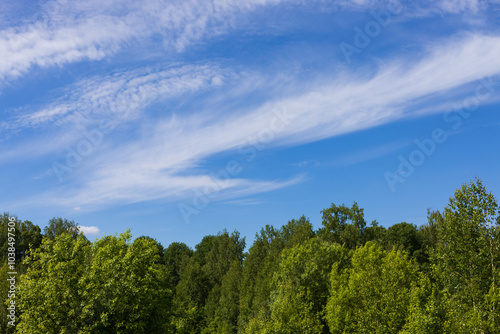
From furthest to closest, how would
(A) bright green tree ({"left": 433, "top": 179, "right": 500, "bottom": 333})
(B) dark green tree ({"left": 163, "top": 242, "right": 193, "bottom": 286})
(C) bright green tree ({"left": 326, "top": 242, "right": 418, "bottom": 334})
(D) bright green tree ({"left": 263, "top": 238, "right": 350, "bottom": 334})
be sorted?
(B) dark green tree ({"left": 163, "top": 242, "right": 193, "bottom": 286})
(D) bright green tree ({"left": 263, "top": 238, "right": 350, "bottom": 334})
(C) bright green tree ({"left": 326, "top": 242, "right": 418, "bottom": 334})
(A) bright green tree ({"left": 433, "top": 179, "right": 500, "bottom": 333})

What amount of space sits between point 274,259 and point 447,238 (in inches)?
2384

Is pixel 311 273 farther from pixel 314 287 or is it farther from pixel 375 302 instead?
pixel 375 302

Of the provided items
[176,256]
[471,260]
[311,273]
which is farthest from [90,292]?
[176,256]

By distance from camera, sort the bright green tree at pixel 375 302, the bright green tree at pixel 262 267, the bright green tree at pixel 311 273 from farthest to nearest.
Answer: the bright green tree at pixel 262 267
the bright green tree at pixel 311 273
the bright green tree at pixel 375 302

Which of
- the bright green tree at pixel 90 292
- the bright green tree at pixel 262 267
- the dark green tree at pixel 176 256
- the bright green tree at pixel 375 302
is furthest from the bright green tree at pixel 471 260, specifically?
the dark green tree at pixel 176 256

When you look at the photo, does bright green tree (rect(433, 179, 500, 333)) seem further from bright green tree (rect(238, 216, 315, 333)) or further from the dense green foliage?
bright green tree (rect(238, 216, 315, 333))

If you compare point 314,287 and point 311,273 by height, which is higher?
point 311,273

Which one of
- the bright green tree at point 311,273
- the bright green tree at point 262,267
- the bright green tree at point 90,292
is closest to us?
the bright green tree at point 90,292

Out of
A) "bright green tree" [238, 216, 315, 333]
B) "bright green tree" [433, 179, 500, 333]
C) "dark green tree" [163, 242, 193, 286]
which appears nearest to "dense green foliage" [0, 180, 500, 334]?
"bright green tree" [433, 179, 500, 333]

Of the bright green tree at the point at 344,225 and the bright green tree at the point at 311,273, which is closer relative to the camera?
the bright green tree at the point at 311,273

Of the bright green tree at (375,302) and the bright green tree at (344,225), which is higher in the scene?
the bright green tree at (344,225)

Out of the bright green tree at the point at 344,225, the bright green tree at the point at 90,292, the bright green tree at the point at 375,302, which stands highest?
the bright green tree at the point at 344,225

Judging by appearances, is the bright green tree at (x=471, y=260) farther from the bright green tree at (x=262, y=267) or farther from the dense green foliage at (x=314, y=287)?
the bright green tree at (x=262, y=267)

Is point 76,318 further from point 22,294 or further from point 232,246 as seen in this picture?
point 232,246
